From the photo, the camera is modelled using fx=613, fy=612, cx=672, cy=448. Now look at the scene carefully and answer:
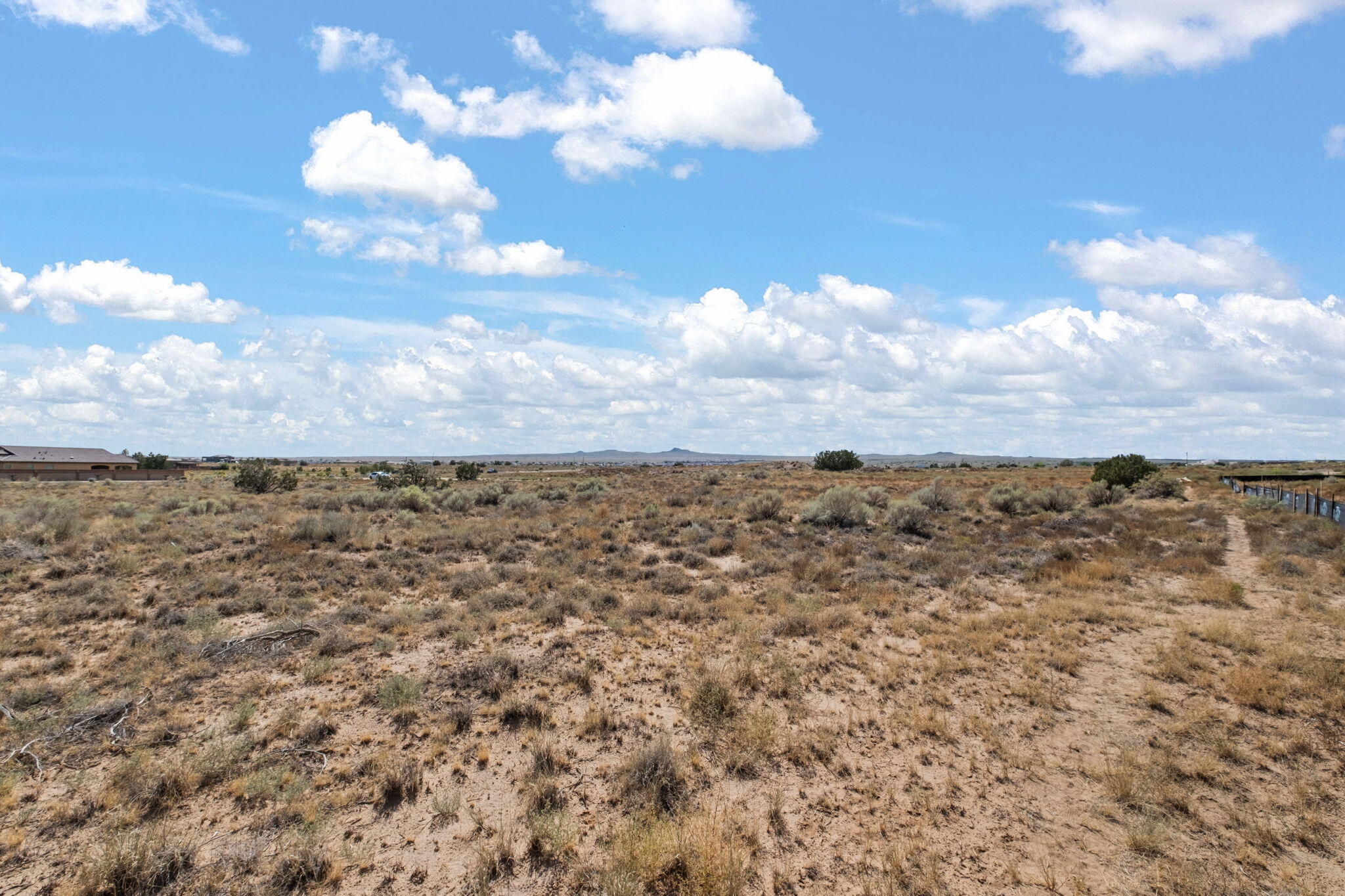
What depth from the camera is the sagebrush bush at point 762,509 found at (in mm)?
26719

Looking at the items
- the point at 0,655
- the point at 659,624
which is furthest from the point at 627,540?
the point at 0,655

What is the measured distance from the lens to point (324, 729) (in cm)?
793

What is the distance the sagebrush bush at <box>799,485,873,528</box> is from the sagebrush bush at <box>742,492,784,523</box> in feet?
4.21

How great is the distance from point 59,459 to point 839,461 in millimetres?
84632

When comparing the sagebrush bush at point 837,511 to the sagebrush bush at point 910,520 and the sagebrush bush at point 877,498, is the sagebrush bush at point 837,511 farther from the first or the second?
the sagebrush bush at point 877,498

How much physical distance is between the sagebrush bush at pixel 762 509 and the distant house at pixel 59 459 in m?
73.0

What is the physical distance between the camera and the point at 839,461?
68188 millimetres

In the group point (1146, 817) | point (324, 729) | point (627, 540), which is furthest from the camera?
point (627, 540)

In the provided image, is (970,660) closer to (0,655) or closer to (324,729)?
(324,729)

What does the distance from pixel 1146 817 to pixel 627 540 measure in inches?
641

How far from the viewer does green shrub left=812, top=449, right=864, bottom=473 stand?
68.2 m

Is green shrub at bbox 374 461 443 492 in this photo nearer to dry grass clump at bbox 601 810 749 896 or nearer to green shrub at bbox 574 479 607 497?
green shrub at bbox 574 479 607 497

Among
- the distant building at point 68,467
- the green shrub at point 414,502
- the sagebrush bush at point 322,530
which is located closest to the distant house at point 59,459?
the distant building at point 68,467

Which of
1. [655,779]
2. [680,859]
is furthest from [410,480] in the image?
[680,859]
